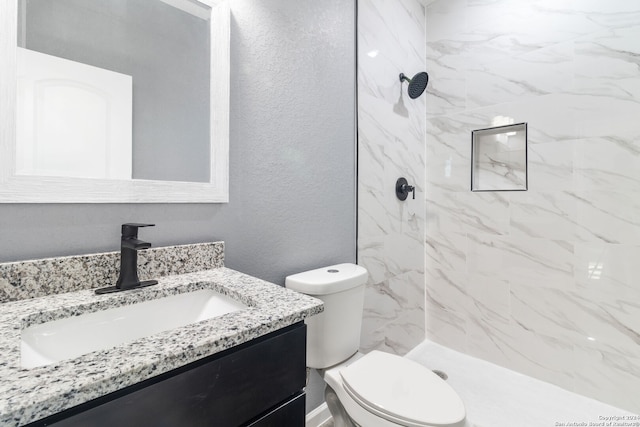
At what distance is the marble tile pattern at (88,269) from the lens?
71 centimetres

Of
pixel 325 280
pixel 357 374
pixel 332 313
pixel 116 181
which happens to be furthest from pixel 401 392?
pixel 116 181

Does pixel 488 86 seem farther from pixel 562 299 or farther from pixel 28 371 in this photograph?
pixel 28 371

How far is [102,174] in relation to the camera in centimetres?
86

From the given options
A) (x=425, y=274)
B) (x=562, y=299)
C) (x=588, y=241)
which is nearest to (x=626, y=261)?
(x=588, y=241)

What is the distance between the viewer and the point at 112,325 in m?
0.75

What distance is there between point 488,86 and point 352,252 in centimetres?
141

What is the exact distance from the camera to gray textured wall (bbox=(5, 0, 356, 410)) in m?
0.87

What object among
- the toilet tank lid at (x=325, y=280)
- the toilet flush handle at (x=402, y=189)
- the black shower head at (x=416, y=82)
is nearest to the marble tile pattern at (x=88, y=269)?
the toilet tank lid at (x=325, y=280)

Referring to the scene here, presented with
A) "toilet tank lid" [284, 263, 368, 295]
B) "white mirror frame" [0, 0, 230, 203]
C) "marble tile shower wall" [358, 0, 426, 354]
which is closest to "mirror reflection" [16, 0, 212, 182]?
"white mirror frame" [0, 0, 230, 203]

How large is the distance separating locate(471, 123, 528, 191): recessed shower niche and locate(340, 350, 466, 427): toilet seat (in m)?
1.35

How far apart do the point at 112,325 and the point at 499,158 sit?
7.24 feet

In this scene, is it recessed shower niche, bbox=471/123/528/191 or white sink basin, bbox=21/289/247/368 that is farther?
recessed shower niche, bbox=471/123/528/191

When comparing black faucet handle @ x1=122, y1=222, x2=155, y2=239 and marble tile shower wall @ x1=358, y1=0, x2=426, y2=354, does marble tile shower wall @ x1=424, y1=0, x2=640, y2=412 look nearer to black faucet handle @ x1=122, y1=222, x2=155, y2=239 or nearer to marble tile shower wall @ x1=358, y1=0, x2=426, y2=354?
marble tile shower wall @ x1=358, y1=0, x2=426, y2=354

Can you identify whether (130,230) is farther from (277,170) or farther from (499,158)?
(499,158)
